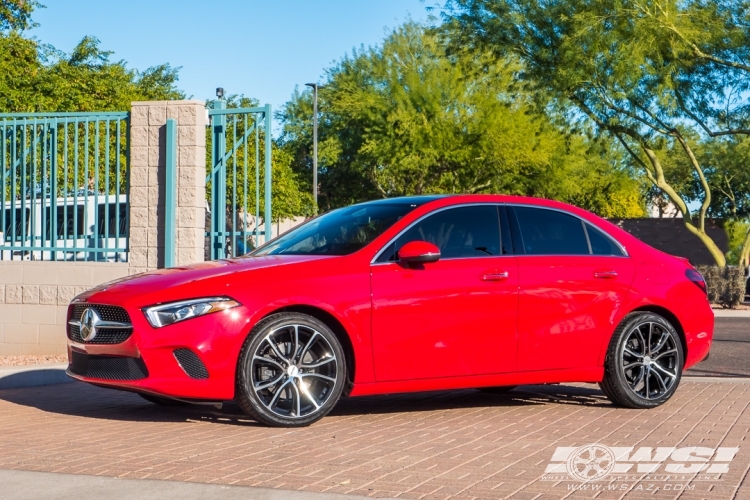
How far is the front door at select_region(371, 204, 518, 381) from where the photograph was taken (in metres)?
8.16

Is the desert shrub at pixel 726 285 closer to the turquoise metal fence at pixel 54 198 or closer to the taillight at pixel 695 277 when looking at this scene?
the turquoise metal fence at pixel 54 198

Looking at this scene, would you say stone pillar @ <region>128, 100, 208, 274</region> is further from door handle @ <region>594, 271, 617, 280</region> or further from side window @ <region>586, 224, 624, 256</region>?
door handle @ <region>594, 271, 617, 280</region>

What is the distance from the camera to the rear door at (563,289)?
28.6ft

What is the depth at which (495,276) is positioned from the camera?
28.1 ft

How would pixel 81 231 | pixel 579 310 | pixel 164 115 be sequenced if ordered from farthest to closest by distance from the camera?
1. pixel 81 231
2. pixel 164 115
3. pixel 579 310

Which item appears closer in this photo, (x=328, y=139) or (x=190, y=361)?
(x=190, y=361)

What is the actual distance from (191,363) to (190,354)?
6 centimetres

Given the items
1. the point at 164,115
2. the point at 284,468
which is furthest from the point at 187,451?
the point at 164,115

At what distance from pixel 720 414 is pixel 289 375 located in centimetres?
336

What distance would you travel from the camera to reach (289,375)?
7.84 m

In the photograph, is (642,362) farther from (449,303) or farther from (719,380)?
(719,380)

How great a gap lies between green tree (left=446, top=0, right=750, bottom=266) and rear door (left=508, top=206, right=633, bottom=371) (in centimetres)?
2069

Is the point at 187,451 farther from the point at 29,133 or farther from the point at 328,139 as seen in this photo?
the point at 328,139

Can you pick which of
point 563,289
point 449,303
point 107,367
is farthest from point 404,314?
point 107,367
